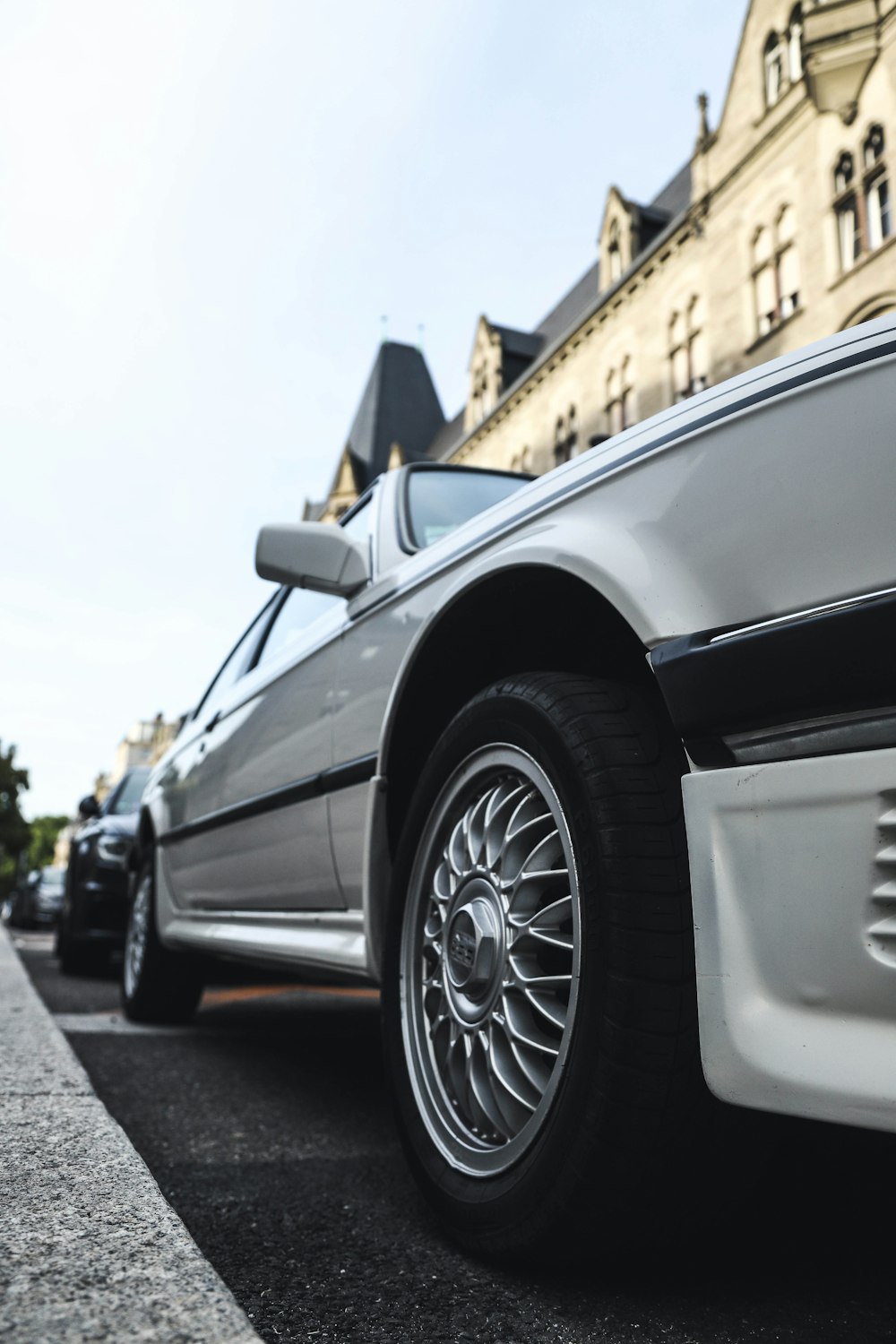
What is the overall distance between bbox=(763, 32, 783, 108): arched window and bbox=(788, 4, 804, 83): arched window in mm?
257

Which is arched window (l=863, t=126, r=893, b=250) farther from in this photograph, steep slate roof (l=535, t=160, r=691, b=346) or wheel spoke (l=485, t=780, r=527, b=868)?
wheel spoke (l=485, t=780, r=527, b=868)

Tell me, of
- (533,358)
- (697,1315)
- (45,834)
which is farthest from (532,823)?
(45,834)

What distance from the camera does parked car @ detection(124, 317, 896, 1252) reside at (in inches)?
47.0

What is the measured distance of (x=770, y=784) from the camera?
1256 mm

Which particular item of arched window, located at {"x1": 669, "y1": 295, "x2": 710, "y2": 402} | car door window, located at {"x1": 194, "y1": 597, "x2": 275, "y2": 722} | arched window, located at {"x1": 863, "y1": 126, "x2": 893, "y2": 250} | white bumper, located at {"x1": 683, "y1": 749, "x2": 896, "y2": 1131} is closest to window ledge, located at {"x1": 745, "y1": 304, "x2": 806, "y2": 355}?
arched window, located at {"x1": 863, "y1": 126, "x2": 893, "y2": 250}

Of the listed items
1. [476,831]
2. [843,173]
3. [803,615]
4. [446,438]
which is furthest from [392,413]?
[803,615]

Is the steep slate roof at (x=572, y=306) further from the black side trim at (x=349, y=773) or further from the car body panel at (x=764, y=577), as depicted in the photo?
the car body panel at (x=764, y=577)

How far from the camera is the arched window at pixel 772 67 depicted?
17000mm

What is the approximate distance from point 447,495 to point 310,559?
57cm

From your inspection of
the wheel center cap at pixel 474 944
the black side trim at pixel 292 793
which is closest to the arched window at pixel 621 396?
the black side trim at pixel 292 793

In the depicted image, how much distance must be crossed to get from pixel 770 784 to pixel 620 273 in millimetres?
22765

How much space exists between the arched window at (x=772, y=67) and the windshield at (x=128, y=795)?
14450mm

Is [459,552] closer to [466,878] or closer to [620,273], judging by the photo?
[466,878]

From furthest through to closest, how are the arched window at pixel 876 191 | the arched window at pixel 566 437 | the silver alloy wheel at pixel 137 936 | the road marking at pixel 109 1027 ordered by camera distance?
1. the arched window at pixel 566 437
2. the arched window at pixel 876 191
3. the silver alloy wheel at pixel 137 936
4. the road marking at pixel 109 1027
